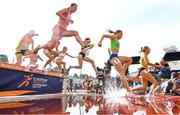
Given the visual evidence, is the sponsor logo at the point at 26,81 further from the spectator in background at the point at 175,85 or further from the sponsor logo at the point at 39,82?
the spectator in background at the point at 175,85

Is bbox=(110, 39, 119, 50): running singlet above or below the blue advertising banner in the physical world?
above

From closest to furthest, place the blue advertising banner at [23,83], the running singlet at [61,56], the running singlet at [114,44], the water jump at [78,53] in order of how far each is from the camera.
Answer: the blue advertising banner at [23,83]
the water jump at [78,53]
the running singlet at [114,44]
the running singlet at [61,56]

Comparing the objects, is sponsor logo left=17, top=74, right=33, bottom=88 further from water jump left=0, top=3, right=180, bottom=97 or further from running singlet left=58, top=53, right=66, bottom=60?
running singlet left=58, top=53, right=66, bottom=60

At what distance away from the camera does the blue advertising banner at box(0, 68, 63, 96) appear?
684cm

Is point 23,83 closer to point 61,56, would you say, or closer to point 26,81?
point 26,81

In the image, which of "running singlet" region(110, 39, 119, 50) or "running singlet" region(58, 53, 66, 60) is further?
"running singlet" region(58, 53, 66, 60)

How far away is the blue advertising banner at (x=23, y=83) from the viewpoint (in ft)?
22.5

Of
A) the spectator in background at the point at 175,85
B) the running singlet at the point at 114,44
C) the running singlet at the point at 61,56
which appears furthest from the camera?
the running singlet at the point at 61,56

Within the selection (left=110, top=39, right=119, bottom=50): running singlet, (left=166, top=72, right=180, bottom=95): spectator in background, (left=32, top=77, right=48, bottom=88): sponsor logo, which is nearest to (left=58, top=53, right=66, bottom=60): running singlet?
(left=110, top=39, right=119, bottom=50): running singlet

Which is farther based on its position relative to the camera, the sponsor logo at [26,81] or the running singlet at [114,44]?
the running singlet at [114,44]

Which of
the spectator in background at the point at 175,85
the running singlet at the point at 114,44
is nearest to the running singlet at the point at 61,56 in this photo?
the running singlet at the point at 114,44

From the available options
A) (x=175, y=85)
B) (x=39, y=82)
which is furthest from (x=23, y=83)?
(x=175, y=85)

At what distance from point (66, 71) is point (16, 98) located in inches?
275

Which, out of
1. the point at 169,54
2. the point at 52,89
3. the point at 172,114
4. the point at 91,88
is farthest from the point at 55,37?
the point at 169,54
